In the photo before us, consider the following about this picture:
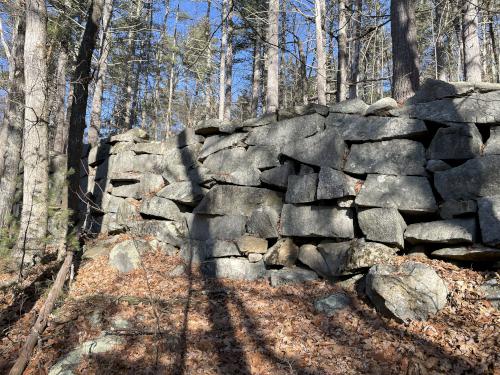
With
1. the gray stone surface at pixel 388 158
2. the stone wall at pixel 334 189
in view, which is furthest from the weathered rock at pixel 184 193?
the gray stone surface at pixel 388 158

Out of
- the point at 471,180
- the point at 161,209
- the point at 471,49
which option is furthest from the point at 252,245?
the point at 471,49

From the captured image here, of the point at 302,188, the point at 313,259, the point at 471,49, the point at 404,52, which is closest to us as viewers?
the point at 313,259

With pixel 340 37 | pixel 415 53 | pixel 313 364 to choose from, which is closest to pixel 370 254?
pixel 313 364

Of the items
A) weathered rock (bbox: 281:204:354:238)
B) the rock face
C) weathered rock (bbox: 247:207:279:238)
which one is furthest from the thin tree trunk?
the rock face

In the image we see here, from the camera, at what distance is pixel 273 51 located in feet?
41.1

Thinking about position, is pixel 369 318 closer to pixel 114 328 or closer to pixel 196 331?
pixel 196 331

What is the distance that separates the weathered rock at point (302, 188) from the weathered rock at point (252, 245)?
104cm

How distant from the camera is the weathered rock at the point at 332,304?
17.6 ft

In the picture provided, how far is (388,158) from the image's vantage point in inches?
255

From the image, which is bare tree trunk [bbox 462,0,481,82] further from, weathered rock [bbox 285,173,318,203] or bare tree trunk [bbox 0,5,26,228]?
Answer: bare tree trunk [bbox 0,5,26,228]

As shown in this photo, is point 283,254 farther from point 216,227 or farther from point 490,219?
point 490,219

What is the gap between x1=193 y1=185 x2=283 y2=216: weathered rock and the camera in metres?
7.73

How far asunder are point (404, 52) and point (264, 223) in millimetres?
4896

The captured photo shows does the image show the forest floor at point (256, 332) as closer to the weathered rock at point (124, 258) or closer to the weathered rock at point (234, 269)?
the weathered rock at point (234, 269)
